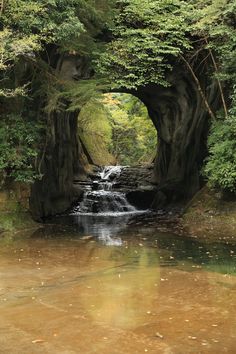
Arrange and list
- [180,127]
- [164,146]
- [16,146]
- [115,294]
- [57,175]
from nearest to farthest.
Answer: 1. [115,294]
2. [16,146]
3. [180,127]
4. [57,175]
5. [164,146]

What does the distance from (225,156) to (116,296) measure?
26.2ft

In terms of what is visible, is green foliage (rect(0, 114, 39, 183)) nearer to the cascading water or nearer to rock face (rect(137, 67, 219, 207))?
rock face (rect(137, 67, 219, 207))

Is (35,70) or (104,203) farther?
(104,203)

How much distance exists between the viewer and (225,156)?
13.3 m

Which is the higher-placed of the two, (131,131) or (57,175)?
(131,131)

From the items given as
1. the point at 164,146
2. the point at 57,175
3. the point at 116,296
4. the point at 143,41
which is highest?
the point at 143,41

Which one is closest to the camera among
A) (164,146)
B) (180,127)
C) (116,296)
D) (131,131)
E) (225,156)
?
(116,296)

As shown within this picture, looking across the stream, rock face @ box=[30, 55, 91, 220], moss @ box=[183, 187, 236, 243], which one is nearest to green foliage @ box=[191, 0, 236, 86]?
moss @ box=[183, 187, 236, 243]

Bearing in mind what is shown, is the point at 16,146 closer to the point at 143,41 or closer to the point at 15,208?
the point at 15,208

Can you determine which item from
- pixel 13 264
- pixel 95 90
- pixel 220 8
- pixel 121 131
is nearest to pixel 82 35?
pixel 95 90

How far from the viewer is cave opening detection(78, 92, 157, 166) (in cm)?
2914

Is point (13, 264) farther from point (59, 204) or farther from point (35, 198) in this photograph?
point (59, 204)

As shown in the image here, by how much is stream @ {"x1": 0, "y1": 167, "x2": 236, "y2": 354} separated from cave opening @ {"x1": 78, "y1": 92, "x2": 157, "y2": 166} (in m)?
14.8

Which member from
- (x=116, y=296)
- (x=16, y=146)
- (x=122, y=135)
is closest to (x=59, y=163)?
(x=16, y=146)
